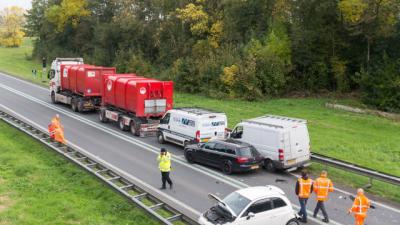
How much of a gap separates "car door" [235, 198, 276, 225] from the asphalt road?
7.52 feet

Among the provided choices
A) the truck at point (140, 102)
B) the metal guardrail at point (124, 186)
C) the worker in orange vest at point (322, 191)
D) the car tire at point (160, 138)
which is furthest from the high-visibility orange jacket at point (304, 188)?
the truck at point (140, 102)

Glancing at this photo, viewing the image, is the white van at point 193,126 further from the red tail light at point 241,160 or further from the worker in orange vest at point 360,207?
the worker in orange vest at point 360,207

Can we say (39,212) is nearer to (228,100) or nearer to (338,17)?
(228,100)

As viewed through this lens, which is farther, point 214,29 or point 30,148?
point 214,29

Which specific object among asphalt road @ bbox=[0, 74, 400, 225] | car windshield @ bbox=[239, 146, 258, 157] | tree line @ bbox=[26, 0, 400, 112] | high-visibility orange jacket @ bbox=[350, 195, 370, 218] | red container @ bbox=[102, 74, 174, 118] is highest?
tree line @ bbox=[26, 0, 400, 112]

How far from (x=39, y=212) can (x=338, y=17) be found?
3297 centimetres

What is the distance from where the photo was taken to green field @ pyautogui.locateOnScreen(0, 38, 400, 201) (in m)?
22.2

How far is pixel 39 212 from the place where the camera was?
14.6m

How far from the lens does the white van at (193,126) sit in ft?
73.8

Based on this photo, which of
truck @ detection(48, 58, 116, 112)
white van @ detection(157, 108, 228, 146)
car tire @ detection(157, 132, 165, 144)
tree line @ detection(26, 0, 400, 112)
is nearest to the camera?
white van @ detection(157, 108, 228, 146)

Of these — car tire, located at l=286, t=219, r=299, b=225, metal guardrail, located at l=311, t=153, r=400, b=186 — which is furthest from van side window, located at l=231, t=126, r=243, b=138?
car tire, located at l=286, t=219, r=299, b=225

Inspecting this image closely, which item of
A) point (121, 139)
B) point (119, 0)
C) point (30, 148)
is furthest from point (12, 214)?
point (119, 0)

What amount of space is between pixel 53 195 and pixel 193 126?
322 inches

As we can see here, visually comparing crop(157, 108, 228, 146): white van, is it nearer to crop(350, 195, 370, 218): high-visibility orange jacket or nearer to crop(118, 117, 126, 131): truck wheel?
crop(118, 117, 126, 131): truck wheel
